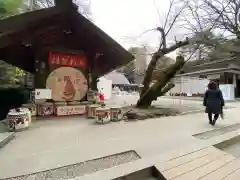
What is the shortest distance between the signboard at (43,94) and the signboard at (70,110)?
0.65 m

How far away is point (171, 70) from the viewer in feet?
36.0

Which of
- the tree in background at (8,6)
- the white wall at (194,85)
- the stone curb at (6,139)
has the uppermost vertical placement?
the tree in background at (8,6)

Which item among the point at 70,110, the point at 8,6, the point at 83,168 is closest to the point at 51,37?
the point at 8,6

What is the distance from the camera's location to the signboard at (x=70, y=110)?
8641 mm

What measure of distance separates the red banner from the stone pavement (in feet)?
9.29

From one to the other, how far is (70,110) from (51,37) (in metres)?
3.01

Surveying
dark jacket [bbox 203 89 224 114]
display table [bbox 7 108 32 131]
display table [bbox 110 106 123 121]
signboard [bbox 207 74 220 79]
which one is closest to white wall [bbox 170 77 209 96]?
signboard [bbox 207 74 220 79]

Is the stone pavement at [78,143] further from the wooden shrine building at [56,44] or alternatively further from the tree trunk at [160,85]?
the tree trunk at [160,85]

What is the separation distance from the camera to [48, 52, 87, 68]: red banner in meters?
8.91

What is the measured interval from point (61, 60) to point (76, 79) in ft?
3.30

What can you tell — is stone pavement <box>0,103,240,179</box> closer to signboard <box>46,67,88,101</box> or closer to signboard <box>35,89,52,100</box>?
signboard <box>35,89,52,100</box>

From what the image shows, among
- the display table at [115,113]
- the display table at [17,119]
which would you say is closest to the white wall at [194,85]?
the display table at [115,113]

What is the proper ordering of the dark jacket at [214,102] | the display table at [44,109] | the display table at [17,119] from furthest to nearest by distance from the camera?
the display table at [44,109] < the dark jacket at [214,102] < the display table at [17,119]

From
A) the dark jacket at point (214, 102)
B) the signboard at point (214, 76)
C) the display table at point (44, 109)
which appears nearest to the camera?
the dark jacket at point (214, 102)
